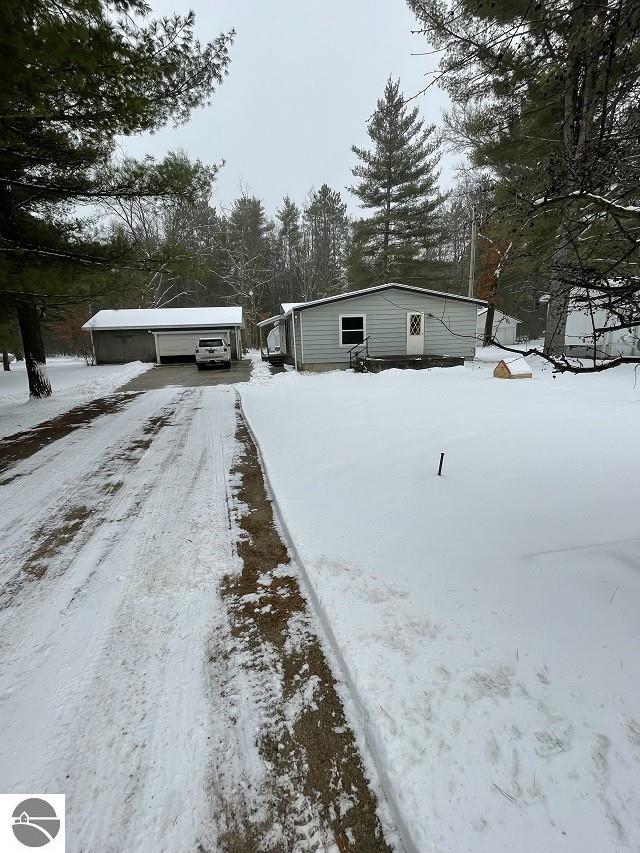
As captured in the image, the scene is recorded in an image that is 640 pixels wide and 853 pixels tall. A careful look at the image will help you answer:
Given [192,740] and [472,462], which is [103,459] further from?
[472,462]

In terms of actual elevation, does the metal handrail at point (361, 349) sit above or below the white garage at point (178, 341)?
below

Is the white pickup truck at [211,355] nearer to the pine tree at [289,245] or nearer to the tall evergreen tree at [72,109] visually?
the tall evergreen tree at [72,109]

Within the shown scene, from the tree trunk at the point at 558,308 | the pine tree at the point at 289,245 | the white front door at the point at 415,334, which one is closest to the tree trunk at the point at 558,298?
the tree trunk at the point at 558,308

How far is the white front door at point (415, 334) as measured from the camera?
49.0 ft

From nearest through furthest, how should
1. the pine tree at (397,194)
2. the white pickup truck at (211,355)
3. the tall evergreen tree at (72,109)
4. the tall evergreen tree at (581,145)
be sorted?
the tall evergreen tree at (581,145), the tall evergreen tree at (72,109), the white pickup truck at (211,355), the pine tree at (397,194)

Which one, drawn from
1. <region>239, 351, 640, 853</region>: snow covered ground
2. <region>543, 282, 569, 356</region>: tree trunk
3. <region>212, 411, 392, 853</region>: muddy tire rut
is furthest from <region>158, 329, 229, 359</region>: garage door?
<region>212, 411, 392, 853</region>: muddy tire rut

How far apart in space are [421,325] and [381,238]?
1208 cm

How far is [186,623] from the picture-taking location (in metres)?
2.23

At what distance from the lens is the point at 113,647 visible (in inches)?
81.7

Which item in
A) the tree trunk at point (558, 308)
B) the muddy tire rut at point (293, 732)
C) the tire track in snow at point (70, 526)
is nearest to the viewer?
the muddy tire rut at point (293, 732)

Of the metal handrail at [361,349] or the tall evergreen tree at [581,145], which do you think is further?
the metal handrail at [361,349]

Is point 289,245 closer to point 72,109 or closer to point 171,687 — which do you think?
point 72,109

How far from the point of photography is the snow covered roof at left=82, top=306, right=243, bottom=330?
22.4m

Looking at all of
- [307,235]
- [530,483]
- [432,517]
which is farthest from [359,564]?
[307,235]
